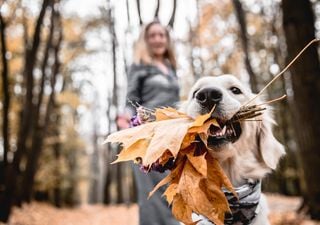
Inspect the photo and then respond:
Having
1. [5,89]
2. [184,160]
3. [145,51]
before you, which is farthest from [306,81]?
[5,89]

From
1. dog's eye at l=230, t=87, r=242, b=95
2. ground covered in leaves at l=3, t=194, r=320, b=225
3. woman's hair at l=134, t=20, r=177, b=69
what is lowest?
ground covered in leaves at l=3, t=194, r=320, b=225

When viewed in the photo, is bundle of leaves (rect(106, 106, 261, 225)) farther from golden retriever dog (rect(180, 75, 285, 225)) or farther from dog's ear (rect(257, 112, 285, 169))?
dog's ear (rect(257, 112, 285, 169))

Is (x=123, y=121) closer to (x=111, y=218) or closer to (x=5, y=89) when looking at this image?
(x=5, y=89)

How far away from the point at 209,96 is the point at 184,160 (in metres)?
0.51

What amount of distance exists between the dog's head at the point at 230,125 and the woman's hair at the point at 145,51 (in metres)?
1.09

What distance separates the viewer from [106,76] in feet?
71.4

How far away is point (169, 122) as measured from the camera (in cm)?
185

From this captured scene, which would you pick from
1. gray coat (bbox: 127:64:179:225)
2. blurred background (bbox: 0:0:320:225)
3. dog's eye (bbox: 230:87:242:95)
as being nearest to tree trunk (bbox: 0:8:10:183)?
blurred background (bbox: 0:0:320:225)

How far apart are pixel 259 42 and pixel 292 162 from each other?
5850 millimetres

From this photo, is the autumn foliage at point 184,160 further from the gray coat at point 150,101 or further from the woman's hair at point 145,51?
the woman's hair at point 145,51

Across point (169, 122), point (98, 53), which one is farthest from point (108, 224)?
point (98, 53)

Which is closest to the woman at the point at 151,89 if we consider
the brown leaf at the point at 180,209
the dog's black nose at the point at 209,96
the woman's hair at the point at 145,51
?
the woman's hair at the point at 145,51

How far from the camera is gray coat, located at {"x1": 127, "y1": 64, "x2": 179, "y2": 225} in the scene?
3643 mm

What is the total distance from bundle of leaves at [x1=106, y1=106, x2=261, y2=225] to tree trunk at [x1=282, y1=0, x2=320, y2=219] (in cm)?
409
